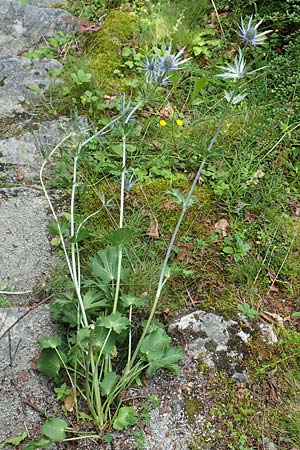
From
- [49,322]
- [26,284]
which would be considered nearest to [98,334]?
[49,322]

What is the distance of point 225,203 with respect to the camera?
2.95 meters

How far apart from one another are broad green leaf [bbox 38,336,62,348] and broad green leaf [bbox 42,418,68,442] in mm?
289

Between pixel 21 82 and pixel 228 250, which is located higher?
pixel 21 82

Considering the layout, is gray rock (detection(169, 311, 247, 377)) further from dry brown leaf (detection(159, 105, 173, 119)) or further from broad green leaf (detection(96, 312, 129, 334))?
dry brown leaf (detection(159, 105, 173, 119))

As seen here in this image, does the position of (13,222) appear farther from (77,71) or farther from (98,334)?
(77,71)

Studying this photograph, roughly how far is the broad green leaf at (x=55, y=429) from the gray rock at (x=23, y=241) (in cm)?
69

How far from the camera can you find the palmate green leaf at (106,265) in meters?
2.27

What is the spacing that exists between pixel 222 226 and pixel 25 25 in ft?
7.83

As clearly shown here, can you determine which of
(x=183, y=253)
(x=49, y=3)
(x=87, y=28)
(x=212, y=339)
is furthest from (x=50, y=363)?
(x=49, y=3)

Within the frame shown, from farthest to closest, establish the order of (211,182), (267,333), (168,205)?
(211,182) < (168,205) < (267,333)

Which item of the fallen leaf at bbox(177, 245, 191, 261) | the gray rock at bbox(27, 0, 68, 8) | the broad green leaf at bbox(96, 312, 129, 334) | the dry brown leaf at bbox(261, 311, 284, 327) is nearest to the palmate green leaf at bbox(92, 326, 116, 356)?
the broad green leaf at bbox(96, 312, 129, 334)

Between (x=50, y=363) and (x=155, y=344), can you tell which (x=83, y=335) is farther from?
(x=155, y=344)

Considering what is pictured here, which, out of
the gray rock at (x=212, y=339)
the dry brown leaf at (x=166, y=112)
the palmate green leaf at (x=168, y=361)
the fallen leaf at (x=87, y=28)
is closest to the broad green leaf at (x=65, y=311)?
the palmate green leaf at (x=168, y=361)

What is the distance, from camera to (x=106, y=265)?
2.30 metres
